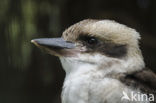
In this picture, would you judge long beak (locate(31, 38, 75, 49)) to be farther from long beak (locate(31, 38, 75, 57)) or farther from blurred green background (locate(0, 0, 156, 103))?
blurred green background (locate(0, 0, 156, 103))

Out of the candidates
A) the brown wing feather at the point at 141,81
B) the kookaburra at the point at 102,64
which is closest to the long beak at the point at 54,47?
the kookaburra at the point at 102,64

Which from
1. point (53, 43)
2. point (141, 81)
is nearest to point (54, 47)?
point (53, 43)

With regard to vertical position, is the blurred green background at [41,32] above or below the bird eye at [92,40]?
below

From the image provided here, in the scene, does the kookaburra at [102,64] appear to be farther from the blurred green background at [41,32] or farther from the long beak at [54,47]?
the blurred green background at [41,32]

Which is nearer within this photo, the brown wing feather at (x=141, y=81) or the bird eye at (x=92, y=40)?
the brown wing feather at (x=141, y=81)

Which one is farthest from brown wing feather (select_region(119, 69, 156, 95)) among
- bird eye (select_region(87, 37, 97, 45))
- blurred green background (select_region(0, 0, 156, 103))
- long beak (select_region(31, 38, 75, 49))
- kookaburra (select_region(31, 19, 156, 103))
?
blurred green background (select_region(0, 0, 156, 103))

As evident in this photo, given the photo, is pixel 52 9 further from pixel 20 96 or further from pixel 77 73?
pixel 77 73

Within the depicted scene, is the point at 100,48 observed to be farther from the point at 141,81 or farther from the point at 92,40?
the point at 141,81
